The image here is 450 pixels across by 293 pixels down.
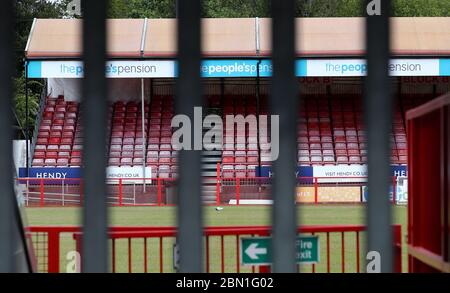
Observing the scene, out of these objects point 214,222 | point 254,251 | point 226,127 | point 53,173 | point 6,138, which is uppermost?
point 226,127

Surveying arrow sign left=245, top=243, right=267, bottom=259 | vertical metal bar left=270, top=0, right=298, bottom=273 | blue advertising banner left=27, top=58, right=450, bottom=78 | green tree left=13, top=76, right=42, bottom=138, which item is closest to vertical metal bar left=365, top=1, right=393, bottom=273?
vertical metal bar left=270, top=0, right=298, bottom=273

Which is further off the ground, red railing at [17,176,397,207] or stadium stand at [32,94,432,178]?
stadium stand at [32,94,432,178]

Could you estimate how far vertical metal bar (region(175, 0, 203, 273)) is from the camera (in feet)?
5.24

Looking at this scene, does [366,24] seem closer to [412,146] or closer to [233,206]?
[412,146]

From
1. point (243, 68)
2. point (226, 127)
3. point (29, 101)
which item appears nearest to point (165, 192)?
point (243, 68)

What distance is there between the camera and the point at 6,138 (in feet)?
5.36

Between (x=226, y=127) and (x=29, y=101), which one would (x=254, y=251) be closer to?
(x=226, y=127)

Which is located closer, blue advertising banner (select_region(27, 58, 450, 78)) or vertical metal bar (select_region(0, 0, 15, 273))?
vertical metal bar (select_region(0, 0, 15, 273))

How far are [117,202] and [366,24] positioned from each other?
20.9 metres

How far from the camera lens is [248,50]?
26.2 meters

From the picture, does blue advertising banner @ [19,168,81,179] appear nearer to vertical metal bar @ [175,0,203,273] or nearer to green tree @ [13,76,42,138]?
green tree @ [13,76,42,138]

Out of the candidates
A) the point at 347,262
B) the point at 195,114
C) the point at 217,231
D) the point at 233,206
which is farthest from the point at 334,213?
the point at 195,114

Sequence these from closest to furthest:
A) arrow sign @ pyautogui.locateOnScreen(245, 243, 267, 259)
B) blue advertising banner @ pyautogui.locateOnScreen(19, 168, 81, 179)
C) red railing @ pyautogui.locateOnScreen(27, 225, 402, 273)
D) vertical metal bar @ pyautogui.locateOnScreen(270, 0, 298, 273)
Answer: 1. vertical metal bar @ pyautogui.locateOnScreen(270, 0, 298, 273)
2. arrow sign @ pyautogui.locateOnScreen(245, 243, 267, 259)
3. red railing @ pyautogui.locateOnScreen(27, 225, 402, 273)
4. blue advertising banner @ pyautogui.locateOnScreen(19, 168, 81, 179)

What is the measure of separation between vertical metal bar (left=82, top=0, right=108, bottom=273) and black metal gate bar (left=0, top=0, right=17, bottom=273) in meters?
0.15
